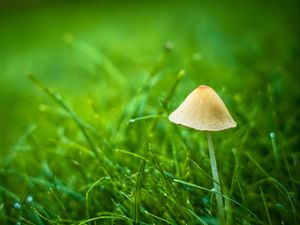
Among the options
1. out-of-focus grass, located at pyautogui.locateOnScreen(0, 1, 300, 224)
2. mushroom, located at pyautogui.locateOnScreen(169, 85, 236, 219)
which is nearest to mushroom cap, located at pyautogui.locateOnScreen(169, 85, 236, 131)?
mushroom, located at pyautogui.locateOnScreen(169, 85, 236, 219)

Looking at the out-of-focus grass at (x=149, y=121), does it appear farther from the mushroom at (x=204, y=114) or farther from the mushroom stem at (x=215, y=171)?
the mushroom at (x=204, y=114)

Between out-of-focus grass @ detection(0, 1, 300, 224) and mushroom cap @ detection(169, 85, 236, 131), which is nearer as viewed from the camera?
mushroom cap @ detection(169, 85, 236, 131)

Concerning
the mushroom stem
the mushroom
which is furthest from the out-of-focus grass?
the mushroom

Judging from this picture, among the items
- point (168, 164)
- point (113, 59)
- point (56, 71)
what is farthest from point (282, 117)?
point (56, 71)

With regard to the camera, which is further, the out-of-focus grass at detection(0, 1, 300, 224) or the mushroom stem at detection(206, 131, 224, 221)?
the out-of-focus grass at detection(0, 1, 300, 224)

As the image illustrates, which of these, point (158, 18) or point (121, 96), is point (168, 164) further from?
point (158, 18)

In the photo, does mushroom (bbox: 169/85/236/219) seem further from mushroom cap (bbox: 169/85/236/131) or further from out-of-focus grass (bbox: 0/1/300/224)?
out-of-focus grass (bbox: 0/1/300/224)

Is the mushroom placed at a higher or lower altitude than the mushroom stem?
higher
